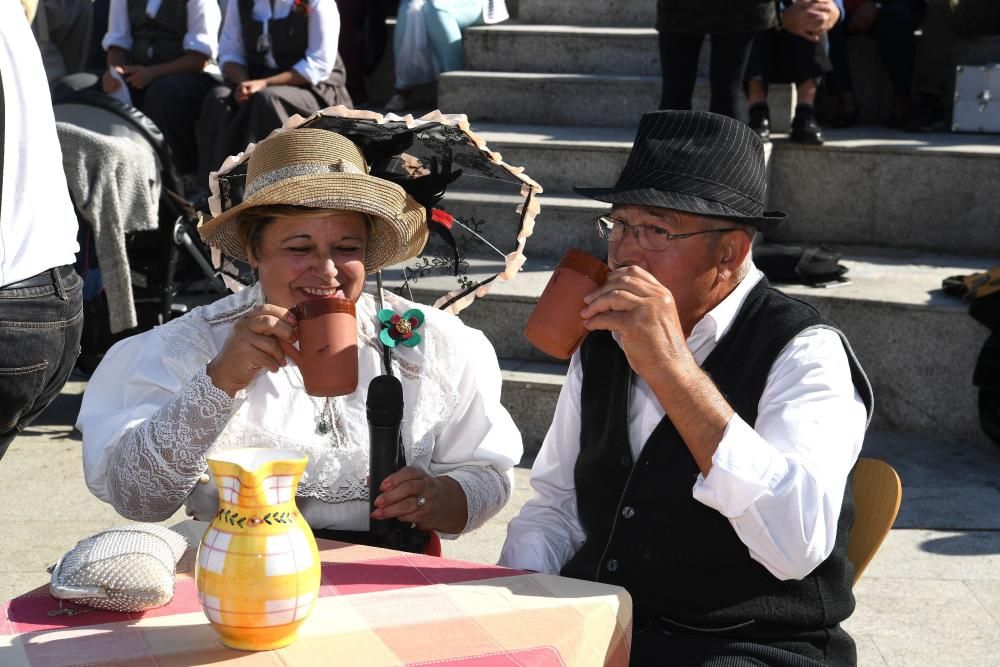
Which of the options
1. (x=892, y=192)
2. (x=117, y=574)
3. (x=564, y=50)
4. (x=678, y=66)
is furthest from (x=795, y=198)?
(x=117, y=574)

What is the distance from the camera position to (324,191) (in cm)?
277

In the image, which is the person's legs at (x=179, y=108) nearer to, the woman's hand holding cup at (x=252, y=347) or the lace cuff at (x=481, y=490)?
the lace cuff at (x=481, y=490)

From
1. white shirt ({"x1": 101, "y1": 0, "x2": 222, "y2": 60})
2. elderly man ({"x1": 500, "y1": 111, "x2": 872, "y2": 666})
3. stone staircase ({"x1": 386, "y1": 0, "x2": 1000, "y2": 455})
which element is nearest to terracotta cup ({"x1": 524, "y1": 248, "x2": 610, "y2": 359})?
elderly man ({"x1": 500, "y1": 111, "x2": 872, "y2": 666})

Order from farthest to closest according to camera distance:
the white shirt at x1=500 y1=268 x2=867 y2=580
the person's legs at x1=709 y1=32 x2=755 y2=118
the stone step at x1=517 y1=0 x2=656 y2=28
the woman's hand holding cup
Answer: the stone step at x1=517 y1=0 x2=656 y2=28, the person's legs at x1=709 y1=32 x2=755 y2=118, the woman's hand holding cup, the white shirt at x1=500 y1=268 x2=867 y2=580

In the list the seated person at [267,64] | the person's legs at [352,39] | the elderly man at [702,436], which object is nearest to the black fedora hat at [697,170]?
the elderly man at [702,436]

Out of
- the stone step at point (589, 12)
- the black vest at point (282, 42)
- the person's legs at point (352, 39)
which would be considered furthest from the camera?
the person's legs at point (352, 39)

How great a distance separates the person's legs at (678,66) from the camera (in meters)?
6.30

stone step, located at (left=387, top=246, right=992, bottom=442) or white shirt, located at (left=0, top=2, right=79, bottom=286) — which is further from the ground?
white shirt, located at (left=0, top=2, right=79, bottom=286)

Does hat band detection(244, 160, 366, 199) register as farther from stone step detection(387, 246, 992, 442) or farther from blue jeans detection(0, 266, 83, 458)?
stone step detection(387, 246, 992, 442)

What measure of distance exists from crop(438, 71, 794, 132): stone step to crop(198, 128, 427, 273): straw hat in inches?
172

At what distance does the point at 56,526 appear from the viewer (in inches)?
182

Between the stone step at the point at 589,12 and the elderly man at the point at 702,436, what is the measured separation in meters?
5.66

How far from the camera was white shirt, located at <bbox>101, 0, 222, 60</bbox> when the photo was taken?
290 inches

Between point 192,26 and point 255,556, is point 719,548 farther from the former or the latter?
point 192,26
